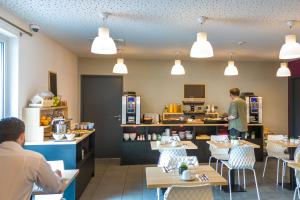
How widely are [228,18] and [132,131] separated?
3685 millimetres

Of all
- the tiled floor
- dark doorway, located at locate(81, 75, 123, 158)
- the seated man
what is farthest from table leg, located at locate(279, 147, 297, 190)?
the seated man

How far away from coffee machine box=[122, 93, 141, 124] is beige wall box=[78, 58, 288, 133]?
2.52ft

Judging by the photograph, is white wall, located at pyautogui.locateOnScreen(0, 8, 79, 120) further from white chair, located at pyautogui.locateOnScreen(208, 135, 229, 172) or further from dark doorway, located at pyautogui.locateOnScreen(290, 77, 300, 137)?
dark doorway, located at pyautogui.locateOnScreen(290, 77, 300, 137)

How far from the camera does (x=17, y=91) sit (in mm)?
3455

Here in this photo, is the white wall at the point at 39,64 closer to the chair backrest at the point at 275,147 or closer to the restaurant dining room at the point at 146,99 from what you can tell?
the restaurant dining room at the point at 146,99

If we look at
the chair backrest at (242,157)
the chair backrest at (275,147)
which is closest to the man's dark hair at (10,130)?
the chair backrest at (242,157)

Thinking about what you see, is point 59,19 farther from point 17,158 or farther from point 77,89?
point 77,89

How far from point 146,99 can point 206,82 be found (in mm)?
1638

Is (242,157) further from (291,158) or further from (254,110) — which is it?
(254,110)

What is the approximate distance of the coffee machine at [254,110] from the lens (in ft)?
21.3

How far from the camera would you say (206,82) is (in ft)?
23.3

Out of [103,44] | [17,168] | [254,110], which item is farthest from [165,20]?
[254,110]

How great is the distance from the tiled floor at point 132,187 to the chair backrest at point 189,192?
1.90 metres

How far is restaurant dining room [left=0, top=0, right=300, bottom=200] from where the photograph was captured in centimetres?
288
